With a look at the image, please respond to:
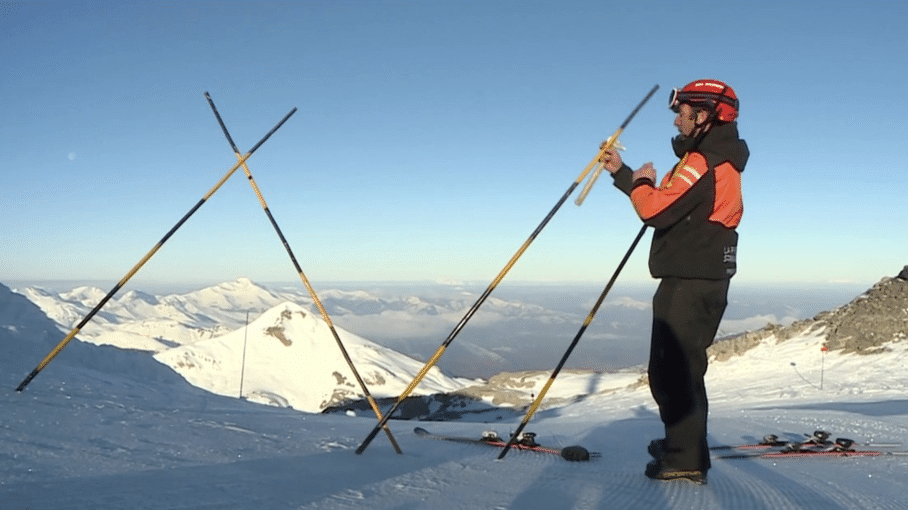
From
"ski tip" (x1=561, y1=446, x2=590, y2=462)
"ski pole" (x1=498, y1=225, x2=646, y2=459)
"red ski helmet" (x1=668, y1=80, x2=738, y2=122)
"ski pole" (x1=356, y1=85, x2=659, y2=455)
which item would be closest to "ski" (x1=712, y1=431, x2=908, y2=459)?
"ski tip" (x1=561, y1=446, x2=590, y2=462)

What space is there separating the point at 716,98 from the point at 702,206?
66cm

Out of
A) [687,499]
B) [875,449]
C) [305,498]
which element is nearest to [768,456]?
[875,449]

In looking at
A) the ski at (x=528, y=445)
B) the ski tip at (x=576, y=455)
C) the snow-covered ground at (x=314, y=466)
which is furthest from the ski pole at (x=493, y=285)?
the ski tip at (x=576, y=455)

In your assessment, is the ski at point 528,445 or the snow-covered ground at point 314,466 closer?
the snow-covered ground at point 314,466

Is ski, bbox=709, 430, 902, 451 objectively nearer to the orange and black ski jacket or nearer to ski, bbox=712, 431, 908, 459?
ski, bbox=712, 431, 908, 459

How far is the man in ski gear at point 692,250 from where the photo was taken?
11.1 ft

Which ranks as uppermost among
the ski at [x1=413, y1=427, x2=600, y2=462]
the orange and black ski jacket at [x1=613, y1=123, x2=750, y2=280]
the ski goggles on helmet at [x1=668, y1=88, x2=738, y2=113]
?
the ski goggles on helmet at [x1=668, y1=88, x2=738, y2=113]

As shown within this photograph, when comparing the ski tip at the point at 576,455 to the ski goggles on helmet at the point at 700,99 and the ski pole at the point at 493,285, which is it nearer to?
the ski pole at the point at 493,285

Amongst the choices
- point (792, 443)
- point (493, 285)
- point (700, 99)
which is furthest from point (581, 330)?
point (792, 443)

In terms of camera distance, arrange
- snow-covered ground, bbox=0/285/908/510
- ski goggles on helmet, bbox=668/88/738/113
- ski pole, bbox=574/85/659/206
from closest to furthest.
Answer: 1. snow-covered ground, bbox=0/285/908/510
2. ski goggles on helmet, bbox=668/88/738/113
3. ski pole, bbox=574/85/659/206

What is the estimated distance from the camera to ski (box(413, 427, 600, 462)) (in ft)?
13.3

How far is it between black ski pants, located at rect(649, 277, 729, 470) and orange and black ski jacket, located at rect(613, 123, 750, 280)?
0.11m

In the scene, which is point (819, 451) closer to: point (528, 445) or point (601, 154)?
point (528, 445)

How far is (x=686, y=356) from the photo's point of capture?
11.4 feet
